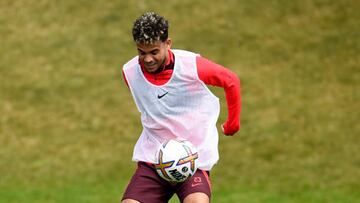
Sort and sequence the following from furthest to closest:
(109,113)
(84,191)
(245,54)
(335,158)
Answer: (245,54) → (109,113) → (335,158) → (84,191)

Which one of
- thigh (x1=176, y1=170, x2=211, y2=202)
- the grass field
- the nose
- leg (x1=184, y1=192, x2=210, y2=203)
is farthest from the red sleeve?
the grass field

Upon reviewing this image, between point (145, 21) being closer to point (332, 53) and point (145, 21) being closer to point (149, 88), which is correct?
point (149, 88)

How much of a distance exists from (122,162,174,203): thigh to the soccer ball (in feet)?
0.58

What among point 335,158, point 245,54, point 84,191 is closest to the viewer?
point 84,191

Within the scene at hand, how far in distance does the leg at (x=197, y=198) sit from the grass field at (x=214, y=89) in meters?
5.13

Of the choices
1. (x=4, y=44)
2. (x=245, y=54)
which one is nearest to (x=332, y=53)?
(x=245, y=54)

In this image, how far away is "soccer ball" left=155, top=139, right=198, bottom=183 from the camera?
9.01 m

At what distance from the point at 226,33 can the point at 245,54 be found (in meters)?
1.00

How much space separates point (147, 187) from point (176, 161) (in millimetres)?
492

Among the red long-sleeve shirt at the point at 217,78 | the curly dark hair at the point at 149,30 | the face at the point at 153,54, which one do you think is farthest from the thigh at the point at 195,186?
the curly dark hair at the point at 149,30

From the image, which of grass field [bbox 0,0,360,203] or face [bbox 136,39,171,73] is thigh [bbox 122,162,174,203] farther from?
grass field [bbox 0,0,360,203]

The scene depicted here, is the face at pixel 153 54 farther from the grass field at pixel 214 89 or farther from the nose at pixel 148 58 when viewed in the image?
the grass field at pixel 214 89

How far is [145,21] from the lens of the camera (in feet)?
29.0

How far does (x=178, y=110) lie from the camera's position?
30.4 feet
